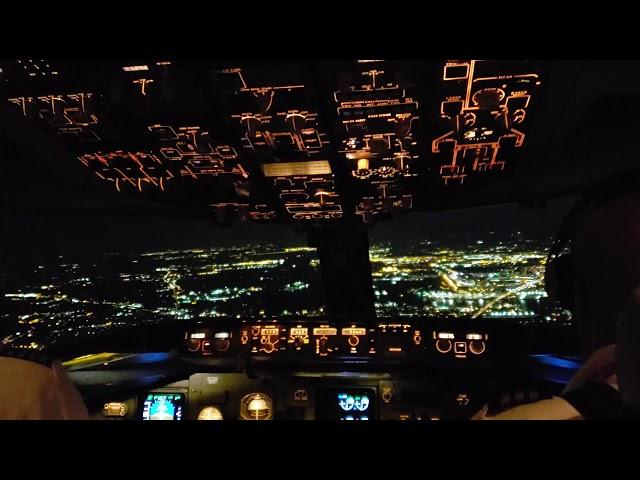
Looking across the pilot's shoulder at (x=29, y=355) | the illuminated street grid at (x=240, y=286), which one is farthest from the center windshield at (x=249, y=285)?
the pilot's shoulder at (x=29, y=355)

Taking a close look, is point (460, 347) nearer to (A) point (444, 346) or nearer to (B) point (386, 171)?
(A) point (444, 346)

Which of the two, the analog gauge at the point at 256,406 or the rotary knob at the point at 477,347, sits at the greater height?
the rotary knob at the point at 477,347

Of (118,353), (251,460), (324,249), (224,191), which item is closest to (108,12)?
(251,460)

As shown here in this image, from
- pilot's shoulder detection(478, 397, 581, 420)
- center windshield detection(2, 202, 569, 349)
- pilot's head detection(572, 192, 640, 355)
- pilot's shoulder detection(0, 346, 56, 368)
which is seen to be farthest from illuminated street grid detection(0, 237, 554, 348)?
pilot's shoulder detection(478, 397, 581, 420)

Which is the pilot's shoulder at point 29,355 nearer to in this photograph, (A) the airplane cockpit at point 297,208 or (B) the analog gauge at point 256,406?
(A) the airplane cockpit at point 297,208

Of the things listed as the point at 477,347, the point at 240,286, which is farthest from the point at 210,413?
the point at 477,347

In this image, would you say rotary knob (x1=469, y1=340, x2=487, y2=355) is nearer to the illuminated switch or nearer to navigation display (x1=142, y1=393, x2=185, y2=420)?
the illuminated switch

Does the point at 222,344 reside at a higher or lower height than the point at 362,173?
lower
